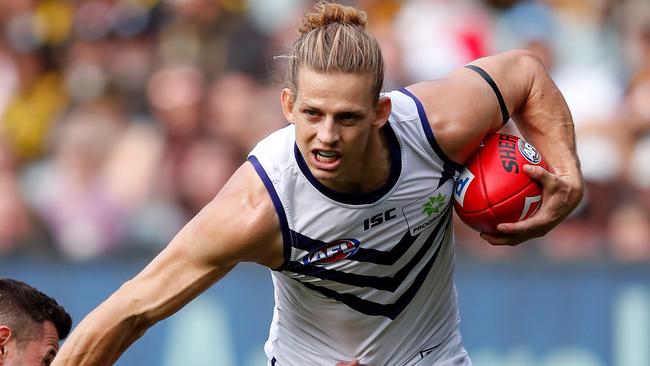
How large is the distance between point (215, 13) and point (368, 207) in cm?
569

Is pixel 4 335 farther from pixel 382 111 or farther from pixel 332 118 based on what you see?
pixel 382 111

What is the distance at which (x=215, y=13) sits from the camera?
429 inches

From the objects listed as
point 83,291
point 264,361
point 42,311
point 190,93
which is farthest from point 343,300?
point 190,93

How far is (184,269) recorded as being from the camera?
5371 mm

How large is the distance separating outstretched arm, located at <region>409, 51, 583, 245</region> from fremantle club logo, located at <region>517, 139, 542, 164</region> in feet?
0.29

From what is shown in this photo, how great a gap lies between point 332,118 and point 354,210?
1.75 ft

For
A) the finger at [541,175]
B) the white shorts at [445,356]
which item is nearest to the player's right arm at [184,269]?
the white shorts at [445,356]

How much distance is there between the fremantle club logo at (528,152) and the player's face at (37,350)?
222cm

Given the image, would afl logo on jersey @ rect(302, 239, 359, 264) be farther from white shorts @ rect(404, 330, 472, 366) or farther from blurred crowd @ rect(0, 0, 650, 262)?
blurred crowd @ rect(0, 0, 650, 262)

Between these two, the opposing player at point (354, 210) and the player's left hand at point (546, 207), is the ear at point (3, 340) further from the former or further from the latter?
the player's left hand at point (546, 207)

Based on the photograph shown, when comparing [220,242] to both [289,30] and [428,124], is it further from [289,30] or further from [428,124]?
[289,30]

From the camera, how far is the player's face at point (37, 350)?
5.46 meters

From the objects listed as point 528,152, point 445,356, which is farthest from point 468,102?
point 445,356

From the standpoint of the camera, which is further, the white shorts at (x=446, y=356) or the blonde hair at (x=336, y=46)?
the white shorts at (x=446, y=356)
